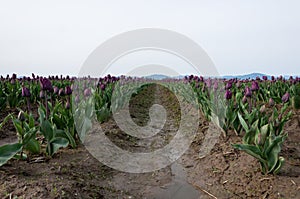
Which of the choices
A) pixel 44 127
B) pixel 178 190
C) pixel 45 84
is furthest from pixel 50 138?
pixel 178 190

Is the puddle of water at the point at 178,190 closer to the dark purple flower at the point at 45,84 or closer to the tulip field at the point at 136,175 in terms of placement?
the tulip field at the point at 136,175

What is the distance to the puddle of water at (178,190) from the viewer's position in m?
2.87

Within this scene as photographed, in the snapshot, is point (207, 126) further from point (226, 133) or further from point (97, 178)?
point (97, 178)

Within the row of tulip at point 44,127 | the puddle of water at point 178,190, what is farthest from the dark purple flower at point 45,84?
the puddle of water at point 178,190

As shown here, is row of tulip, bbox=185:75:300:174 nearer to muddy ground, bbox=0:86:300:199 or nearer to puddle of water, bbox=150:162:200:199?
muddy ground, bbox=0:86:300:199

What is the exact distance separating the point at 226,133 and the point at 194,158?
0.68 m

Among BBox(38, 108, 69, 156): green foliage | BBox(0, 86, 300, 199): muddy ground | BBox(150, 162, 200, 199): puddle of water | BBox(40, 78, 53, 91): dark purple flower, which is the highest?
BBox(40, 78, 53, 91): dark purple flower

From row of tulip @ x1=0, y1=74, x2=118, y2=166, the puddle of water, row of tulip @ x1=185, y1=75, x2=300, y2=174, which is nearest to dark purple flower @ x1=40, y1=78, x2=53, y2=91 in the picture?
row of tulip @ x1=0, y1=74, x2=118, y2=166

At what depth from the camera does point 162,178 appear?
11.1ft

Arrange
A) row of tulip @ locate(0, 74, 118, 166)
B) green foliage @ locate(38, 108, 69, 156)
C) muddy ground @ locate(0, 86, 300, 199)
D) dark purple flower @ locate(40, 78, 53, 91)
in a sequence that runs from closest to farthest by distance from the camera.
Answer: muddy ground @ locate(0, 86, 300, 199), row of tulip @ locate(0, 74, 118, 166), green foliage @ locate(38, 108, 69, 156), dark purple flower @ locate(40, 78, 53, 91)

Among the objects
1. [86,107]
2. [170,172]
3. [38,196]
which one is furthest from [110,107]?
[38,196]

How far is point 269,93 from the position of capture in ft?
22.3

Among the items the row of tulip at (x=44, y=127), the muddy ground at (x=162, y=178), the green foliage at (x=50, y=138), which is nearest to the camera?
the muddy ground at (x=162, y=178)

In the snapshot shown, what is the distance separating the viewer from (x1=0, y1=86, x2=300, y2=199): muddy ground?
95.5 inches
